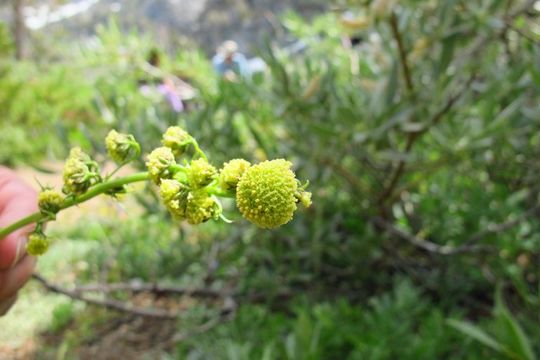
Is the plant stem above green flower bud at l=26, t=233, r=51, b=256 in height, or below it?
above

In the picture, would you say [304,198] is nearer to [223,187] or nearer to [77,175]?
[223,187]

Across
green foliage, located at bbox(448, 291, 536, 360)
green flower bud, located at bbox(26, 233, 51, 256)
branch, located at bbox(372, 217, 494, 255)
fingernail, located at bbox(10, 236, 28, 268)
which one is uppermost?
green flower bud, located at bbox(26, 233, 51, 256)

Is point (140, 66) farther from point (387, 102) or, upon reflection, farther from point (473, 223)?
point (473, 223)

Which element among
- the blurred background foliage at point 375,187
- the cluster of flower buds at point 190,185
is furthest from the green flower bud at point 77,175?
the blurred background foliage at point 375,187

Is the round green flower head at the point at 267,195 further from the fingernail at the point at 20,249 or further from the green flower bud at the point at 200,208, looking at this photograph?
the fingernail at the point at 20,249

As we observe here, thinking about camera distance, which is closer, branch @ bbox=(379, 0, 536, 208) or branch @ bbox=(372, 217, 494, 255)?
branch @ bbox=(379, 0, 536, 208)

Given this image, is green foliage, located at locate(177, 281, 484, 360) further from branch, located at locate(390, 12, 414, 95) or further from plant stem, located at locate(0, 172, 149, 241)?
plant stem, located at locate(0, 172, 149, 241)

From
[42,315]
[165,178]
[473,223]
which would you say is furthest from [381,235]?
[42,315]

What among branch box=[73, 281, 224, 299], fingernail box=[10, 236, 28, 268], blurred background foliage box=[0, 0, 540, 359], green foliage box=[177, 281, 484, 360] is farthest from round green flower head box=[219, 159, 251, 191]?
branch box=[73, 281, 224, 299]
